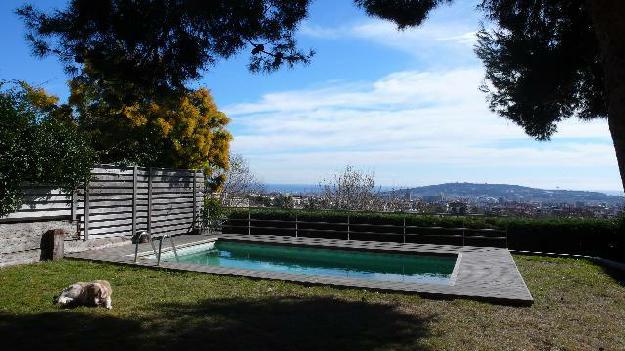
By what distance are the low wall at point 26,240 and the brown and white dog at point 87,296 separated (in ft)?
12.1

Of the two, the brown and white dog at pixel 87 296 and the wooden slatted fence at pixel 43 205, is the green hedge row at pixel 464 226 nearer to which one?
the wooden slatted fence at pixel 43 205

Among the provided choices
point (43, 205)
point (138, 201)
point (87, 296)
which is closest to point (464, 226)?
point (138, 201)

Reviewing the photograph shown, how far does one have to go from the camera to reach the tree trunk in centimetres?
304

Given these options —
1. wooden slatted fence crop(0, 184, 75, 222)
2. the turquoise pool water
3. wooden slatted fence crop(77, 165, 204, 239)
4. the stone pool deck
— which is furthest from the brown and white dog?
wooden slatted fence crop(77, 165, 204, 239)

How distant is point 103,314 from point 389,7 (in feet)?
15.6

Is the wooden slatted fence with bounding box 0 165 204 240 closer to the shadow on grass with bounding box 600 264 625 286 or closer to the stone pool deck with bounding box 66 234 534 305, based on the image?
the stone pool deck with bounding box 66 234 534 305

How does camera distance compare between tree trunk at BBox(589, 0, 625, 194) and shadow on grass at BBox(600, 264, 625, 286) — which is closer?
tree trunk at BBox(589, 0, 625, 194)

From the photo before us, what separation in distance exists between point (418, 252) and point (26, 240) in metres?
8.58

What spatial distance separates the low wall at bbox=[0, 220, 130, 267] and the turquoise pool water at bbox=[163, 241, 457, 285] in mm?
2085

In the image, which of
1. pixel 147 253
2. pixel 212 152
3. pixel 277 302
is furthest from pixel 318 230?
pixel 277 302

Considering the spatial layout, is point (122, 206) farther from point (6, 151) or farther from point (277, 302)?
point (277, 302)

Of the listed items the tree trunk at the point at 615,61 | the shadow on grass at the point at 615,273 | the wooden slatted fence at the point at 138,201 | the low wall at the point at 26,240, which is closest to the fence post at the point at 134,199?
the wooden slatted fence at the point at 138,201

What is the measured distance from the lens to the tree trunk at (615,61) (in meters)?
3.04

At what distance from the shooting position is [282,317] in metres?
6.16
